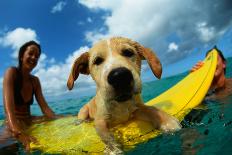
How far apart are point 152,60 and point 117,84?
40.4 inches

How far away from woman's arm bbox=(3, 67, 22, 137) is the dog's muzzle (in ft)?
8.85

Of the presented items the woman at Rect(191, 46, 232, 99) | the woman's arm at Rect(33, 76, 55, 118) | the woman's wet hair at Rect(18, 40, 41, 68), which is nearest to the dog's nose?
the woman's wet hair at Rect(18, 40, 41, 68)

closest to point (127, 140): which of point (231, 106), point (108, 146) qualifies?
point (108, 146)

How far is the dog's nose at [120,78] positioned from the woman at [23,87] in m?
3.22

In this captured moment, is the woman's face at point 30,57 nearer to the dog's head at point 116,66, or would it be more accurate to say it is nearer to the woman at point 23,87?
the woman at point 23,87

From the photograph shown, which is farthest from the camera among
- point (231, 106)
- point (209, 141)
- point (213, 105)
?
point (213, 105)

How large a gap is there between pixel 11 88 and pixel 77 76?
2359mm

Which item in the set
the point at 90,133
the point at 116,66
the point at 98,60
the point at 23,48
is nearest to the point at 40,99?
the point at 23,48

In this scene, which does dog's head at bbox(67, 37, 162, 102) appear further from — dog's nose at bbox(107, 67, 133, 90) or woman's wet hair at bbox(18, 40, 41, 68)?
woman's wet hair at bbox(18, 40, 41, 68)

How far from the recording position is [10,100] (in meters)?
6.82

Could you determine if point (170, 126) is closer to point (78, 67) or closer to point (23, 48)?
point (78, 67)

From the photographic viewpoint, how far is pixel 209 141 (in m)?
4.24

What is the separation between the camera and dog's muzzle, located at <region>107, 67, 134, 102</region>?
4.15 m

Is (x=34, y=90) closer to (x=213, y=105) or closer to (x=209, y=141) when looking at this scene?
(x=213, y=105)
